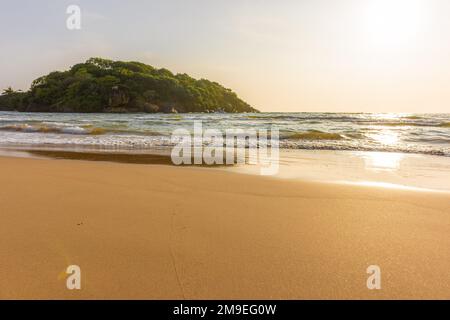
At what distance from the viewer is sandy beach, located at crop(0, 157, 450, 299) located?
1.72 meters

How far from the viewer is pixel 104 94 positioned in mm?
51281

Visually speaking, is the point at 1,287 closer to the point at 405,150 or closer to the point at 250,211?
the point at 250,211

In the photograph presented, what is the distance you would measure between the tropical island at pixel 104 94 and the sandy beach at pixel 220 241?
162 ft

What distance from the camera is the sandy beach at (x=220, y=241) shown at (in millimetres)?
1724

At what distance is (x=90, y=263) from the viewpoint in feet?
6.33

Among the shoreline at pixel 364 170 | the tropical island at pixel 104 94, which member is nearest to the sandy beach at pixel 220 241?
the shoreline at pixel 364 170

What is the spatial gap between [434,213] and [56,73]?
70.6 metres

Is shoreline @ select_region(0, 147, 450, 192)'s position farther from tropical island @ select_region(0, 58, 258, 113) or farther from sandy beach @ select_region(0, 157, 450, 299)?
tropical island @ select_region(0, 58, 258, 113)

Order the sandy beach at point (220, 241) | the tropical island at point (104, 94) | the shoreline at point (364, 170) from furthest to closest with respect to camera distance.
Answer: the tropical island at point (104, 94), the shoreline at point (364, 170), the sandy beach at point (220, 241)

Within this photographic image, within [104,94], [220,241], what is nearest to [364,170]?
[220,241]

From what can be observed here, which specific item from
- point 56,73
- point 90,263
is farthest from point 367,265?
point 56,73

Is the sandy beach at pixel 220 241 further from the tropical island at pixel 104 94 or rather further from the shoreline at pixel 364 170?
the tropical island at pixel 104 94

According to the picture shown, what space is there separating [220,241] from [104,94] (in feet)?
176
